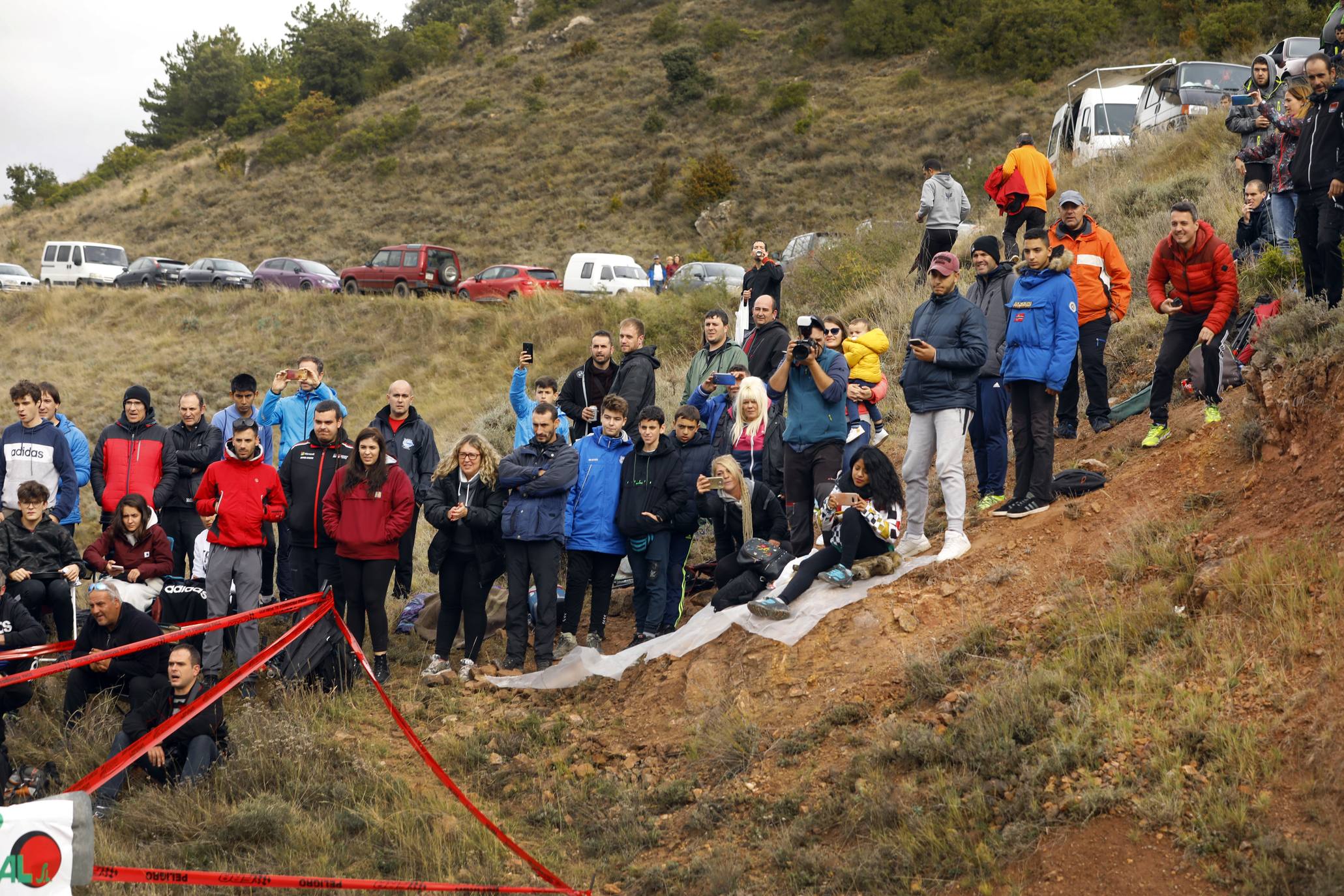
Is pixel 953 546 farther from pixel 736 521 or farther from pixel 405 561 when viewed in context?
pixel 405 561

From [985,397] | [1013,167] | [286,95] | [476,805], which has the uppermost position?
[286,95]

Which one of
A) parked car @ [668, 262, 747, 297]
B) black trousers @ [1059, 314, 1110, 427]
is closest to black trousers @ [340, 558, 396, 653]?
black trousers @ [1059, 314, 1110, 427]

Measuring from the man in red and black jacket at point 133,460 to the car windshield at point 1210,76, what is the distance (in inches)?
635

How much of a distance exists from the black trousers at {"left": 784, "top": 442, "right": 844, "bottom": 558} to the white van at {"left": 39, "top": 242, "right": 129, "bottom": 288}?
2951 cm

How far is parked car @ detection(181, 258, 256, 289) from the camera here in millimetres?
28656

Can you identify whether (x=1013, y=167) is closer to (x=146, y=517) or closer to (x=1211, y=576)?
(x=1211, y=576)

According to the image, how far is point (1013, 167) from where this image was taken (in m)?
11.8

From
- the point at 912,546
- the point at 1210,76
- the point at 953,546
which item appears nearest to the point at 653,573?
the point at 912,546

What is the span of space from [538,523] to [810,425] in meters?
2.00

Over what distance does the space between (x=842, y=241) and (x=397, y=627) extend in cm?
1148

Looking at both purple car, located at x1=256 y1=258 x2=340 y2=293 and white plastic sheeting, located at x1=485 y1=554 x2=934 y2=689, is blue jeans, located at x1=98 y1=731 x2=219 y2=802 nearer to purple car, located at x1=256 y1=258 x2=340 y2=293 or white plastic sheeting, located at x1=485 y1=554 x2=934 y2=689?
white plastic sheeting, located at x1=485 y1=554 x2=934 y2=689

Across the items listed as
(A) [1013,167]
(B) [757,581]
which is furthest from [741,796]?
(A) [1013,167]

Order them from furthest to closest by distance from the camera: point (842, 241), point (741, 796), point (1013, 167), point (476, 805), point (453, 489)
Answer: point (842, 241) < point (1013, 167) < point (453, 489) < point (476, 805) < point (741, 796)

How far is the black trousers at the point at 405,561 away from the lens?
823cm
